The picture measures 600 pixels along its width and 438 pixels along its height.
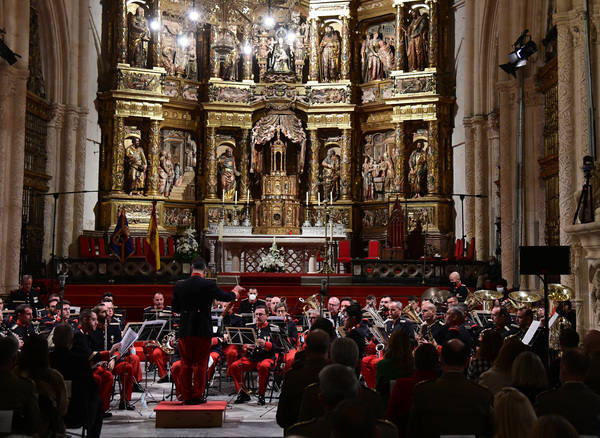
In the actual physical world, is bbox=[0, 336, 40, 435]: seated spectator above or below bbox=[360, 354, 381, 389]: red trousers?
above

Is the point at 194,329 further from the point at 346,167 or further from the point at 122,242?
the point at 346,167

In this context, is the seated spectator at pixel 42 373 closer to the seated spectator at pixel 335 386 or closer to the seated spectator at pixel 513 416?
the seated spectator at pixel 335 386

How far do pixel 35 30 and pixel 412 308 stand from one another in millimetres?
14168

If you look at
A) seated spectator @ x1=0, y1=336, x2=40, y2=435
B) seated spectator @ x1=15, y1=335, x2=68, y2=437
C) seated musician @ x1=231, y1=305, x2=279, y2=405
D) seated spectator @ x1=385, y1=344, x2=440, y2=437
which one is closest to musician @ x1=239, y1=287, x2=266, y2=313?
seated musician @ x1=231, y1=305, x2=279, y2=405

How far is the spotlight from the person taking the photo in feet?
50.9

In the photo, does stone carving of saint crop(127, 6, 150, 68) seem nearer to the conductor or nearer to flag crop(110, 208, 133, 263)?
flag crop(110, 208, 133, 263)

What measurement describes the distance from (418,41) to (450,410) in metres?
20.7

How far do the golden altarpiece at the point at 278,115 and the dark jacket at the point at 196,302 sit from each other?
14.7 m

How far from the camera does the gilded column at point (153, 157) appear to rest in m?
23.5

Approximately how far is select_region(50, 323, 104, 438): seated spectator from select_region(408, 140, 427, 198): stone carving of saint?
17676mm

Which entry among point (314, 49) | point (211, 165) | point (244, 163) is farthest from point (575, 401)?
point (314, 49)

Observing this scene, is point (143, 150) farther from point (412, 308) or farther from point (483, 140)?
point (412, 308)

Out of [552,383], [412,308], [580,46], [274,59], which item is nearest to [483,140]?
[274,59]

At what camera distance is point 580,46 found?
12.8 m
